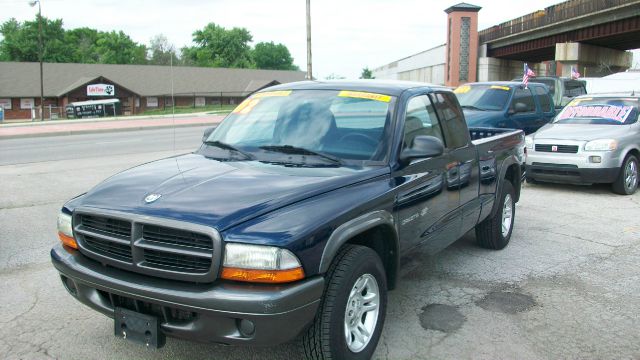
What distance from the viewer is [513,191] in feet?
20.6

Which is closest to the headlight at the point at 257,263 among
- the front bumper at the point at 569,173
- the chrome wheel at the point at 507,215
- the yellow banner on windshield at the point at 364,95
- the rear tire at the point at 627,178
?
the yellow banner on windshield at the point at 364,95

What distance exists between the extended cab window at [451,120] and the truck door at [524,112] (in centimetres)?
738

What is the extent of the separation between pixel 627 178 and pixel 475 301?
609 centimetres

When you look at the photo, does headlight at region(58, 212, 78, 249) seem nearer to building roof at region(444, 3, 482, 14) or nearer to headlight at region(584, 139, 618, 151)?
headlight at region(584, 139, 618, 151)

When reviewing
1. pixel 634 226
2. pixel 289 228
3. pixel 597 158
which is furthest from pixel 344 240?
pixel 597 158

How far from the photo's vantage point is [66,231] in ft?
11.4

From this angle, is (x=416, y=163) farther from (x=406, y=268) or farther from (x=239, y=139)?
(x=239, y=139)

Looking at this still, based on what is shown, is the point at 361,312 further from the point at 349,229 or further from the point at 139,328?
the point at 139,328

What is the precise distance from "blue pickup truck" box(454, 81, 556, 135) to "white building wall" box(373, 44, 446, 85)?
114 feet

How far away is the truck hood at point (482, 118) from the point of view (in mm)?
11490

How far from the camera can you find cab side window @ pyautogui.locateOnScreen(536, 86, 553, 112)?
13.2 meters

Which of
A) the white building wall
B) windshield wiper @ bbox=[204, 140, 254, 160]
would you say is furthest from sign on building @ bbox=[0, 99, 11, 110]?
windshield wiper @ bbox=[204, 140, 254, 160]

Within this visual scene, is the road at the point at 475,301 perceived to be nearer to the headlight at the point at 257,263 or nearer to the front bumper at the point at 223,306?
Answer: the front bumper at the point at 223,306

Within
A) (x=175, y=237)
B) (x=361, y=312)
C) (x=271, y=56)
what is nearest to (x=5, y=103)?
(x=175, y=237)
